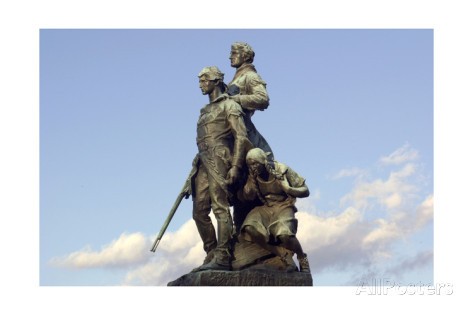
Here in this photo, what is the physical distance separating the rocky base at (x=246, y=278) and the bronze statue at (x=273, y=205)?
254 millimetres

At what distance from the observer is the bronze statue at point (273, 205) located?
70.9ft

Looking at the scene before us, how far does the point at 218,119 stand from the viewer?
72.6 ft

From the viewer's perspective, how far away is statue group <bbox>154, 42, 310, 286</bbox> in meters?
21.7

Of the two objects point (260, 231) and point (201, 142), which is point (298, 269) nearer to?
point (260, 231)

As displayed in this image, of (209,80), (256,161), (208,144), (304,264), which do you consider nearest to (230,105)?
(209,80)

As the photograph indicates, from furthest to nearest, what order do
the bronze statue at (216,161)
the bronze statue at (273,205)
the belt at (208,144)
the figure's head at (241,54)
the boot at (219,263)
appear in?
the figure's head at (241,54) → the belt at (208,144) → the bronze statue at (216,161) → the bronze statue at (273,205) → the boot at (219,263)

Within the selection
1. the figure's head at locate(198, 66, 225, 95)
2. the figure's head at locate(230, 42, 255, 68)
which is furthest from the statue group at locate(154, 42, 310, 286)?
the figure's head at locate(230, 42, 255, 68)

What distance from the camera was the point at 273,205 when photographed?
21.9 m

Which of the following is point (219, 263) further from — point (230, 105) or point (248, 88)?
point (248, 88)

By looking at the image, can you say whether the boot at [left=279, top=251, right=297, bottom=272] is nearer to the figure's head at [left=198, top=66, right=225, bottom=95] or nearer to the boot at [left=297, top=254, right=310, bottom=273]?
the boot at [left=297, top=254, right=310, bottom=273]

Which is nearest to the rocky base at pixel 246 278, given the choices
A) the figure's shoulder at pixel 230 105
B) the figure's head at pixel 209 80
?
the figure's shoulder at pixel 230 105

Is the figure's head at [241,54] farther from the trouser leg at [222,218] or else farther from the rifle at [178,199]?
the trouser leg at [222,218]

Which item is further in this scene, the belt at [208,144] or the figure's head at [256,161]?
the belt at [208,144]

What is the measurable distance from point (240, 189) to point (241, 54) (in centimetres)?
226
